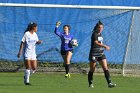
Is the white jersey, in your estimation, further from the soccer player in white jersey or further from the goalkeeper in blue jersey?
the goalkeeper in blue jersey

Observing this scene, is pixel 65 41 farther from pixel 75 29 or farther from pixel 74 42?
pixel 75 29

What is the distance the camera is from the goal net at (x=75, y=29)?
23578 mm

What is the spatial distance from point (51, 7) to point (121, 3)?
4036 millimetres

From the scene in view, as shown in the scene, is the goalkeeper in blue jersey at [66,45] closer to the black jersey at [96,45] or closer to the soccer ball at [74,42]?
the soccer ball at [74,42]

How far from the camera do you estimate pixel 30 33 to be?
58.3ft

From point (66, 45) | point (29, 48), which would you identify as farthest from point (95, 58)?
point (66, 45)

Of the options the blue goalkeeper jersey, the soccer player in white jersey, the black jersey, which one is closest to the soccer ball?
the blue goalkeeper jersey

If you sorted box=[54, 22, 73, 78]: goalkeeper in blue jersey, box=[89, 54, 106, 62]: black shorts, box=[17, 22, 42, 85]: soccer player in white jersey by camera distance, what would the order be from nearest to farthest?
box=[89, 54, 106, 62]: black shorts
box=[17, 22, 42, 85]: soccer player in white jersey
box=[54, 22, 73, 78]: goalkeeper in blue jersey

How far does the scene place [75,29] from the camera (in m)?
24.2

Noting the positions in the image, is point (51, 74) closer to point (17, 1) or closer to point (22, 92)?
point (17, 1)

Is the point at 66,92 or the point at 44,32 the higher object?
the point at 44,32

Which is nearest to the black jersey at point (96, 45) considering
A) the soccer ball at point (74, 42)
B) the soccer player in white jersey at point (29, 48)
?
the soccer player in white jersey at point (29, 48)

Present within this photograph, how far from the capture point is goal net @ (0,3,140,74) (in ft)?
77.4

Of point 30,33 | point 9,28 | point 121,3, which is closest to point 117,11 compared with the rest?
point 121,3
